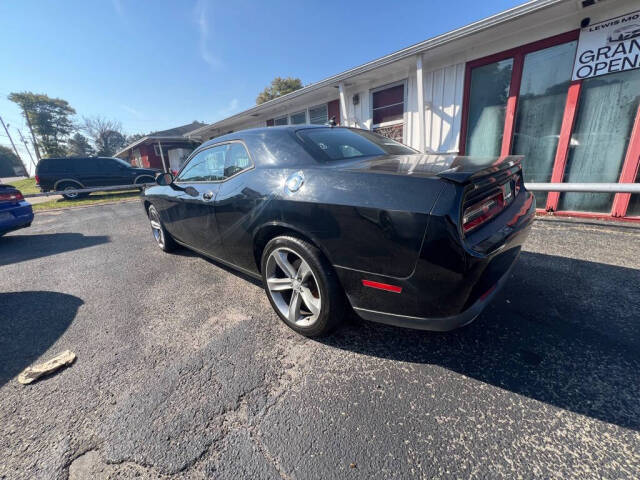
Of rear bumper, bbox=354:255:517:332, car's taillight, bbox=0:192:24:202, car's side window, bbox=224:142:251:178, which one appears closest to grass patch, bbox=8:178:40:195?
car's taillight, bbox=0:192:24:202

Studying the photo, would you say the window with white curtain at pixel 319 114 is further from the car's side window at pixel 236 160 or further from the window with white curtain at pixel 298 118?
the car's side window at pixel 236 160

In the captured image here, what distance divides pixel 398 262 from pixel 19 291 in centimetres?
417

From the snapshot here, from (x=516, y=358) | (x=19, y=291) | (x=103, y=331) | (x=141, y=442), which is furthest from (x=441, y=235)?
Result: (x=19, y=291)

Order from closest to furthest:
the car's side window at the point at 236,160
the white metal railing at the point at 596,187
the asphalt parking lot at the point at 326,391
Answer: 1. the asphalt parking lot at the point at 326,391
2. the car's side window at the point at 236,160
3. the white metal railing at the point at 596,187

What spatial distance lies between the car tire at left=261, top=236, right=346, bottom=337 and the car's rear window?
71 cm

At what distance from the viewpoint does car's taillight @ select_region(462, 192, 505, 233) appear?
4.77 feet

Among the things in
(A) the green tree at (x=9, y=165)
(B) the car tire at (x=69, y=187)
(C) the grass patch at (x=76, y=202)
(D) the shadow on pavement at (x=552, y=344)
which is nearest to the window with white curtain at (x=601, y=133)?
(D) the shadow on pavement at (x=552, y=344)

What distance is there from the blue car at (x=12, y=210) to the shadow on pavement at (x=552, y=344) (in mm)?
6298

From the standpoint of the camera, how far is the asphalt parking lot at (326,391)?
4.06 feet

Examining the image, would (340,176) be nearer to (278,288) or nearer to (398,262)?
(398,262)

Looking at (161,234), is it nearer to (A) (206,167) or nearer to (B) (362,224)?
(A) (206,167)

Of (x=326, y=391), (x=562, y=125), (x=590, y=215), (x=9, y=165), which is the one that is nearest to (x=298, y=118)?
(x=562, y=125)

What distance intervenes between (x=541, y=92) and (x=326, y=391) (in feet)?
19.8

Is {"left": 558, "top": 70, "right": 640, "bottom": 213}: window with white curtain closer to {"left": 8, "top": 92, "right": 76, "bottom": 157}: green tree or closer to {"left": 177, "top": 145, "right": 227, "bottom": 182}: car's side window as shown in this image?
{"left": 177, "top": 145, "right": 227, "bottom": 182}: car's side window
